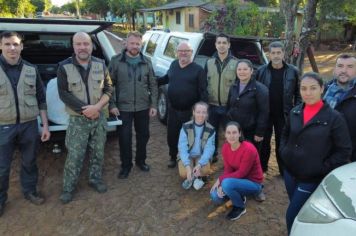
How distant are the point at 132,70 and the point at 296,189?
239 centimetres

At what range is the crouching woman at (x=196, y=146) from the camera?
4.29m

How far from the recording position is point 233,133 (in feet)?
12.1

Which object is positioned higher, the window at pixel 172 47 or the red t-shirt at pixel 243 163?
the window at pixel 172 47

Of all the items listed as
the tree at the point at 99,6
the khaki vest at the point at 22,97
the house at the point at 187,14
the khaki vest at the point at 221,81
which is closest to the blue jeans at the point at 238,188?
the khaki vest at the point at 221,81

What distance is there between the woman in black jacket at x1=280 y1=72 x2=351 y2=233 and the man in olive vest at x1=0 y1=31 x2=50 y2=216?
2615 mm

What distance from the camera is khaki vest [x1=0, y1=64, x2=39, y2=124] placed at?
345 cm

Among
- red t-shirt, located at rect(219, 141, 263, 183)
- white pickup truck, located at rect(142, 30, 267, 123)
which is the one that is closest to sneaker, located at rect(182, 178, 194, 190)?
red t-shirt, located at rect(219, 141, 263, 183)

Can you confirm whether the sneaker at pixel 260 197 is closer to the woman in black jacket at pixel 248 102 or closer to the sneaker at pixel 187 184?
the woman in black jacket at pixel 248 102

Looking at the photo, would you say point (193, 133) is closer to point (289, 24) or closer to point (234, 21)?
point (289, 24)

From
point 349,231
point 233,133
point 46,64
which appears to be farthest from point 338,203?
point 46,64

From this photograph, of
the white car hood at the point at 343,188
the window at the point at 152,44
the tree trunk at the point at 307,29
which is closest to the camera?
the white car hood at the point at 343,188

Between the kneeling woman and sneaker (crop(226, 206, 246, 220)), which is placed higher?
the kneeling woman

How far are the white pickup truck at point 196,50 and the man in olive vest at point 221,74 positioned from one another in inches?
54.2

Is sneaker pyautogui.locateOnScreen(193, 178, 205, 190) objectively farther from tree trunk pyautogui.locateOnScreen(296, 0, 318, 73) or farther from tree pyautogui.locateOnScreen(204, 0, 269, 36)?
tree pyautogui.locateOnScreen(204, 0, 269, 36)
